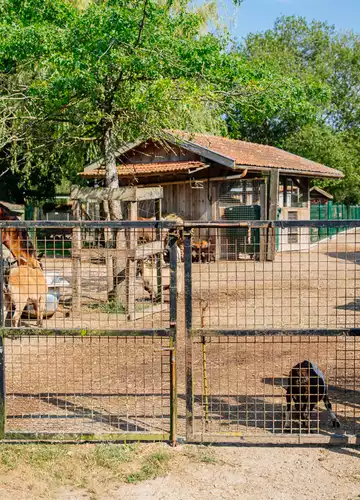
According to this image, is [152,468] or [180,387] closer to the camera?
[152,468]

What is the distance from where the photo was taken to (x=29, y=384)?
6070 mm

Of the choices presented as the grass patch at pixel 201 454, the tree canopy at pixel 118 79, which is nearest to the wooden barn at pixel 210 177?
the tree canopy at pixel 118 79

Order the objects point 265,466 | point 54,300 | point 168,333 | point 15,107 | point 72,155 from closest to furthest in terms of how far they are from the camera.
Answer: point 265,466 < point 168,333 < point 54,300 < point 15,107 < point 72,155

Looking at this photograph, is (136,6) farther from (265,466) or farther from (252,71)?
(265,466)

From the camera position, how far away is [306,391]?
4996 millimetres

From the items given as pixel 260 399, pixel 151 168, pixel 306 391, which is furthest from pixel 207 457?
pixel 151 168

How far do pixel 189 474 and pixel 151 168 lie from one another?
685 inches

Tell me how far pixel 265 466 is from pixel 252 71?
8572 mm

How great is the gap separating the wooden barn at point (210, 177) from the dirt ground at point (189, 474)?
49.1ft

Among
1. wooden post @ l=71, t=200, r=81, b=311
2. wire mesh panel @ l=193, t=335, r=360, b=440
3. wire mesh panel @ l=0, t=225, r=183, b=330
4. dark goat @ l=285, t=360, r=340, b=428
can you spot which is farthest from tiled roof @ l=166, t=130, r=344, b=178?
dark goat @ l=285, t=360, r=340, b=428

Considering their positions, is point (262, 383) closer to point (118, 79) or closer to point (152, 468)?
point (152, 468)

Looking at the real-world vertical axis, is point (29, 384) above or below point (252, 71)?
below

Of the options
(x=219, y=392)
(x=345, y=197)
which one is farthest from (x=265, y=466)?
(x=345, y=197)

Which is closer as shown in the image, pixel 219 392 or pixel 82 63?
pixel 219 392
